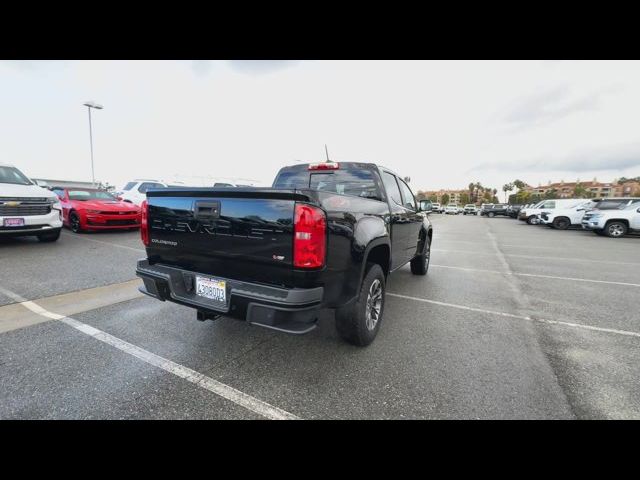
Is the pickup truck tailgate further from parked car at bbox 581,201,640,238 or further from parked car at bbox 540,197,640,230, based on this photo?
parked car at bbox 540,197,640,230

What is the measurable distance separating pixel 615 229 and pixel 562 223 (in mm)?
4626

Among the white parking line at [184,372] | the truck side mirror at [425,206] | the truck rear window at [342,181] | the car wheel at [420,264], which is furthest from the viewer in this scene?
the car wheel at [420,264]

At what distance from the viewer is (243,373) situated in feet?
8.41

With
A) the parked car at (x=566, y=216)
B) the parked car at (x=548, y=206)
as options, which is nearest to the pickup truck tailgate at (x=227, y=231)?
the parked car at (x=566, y=216)

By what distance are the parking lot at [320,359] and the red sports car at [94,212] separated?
444 centimetres

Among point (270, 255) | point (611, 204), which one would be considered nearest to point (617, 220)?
point (611, 204)

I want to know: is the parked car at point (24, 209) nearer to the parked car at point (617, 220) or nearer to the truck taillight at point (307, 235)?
the truck taillight at point (307, 235)

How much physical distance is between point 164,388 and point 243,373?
59 centimetres

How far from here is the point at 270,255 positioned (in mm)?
2275

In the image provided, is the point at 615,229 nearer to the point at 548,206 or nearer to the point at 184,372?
the point at 548,206

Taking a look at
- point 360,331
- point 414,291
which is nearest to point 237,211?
point 360,331

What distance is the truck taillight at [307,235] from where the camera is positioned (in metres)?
2.16
